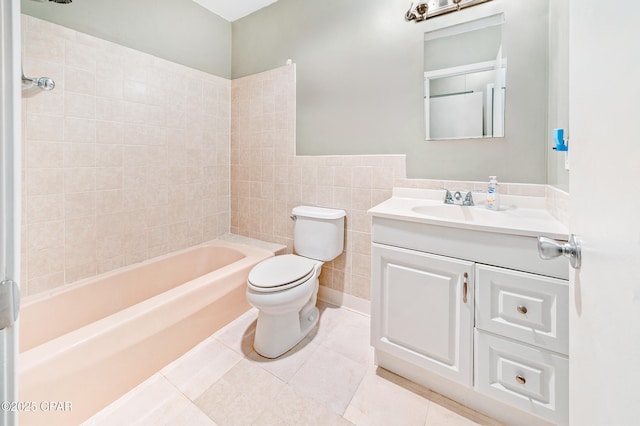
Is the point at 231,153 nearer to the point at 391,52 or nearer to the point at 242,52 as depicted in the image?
the point at 242,52

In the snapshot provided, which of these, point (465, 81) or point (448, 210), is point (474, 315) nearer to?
point (448, 210)

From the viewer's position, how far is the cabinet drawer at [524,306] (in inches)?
37.0

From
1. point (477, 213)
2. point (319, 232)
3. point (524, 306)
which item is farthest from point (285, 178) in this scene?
point (524, 306)

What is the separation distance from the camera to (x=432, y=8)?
1538 millimetres

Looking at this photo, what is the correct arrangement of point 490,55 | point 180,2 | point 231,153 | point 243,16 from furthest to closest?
point 231,153 < point 243,16 < point 180,2 < point 490,55

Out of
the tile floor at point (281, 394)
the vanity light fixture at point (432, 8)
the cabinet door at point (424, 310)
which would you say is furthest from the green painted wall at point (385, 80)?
the tile floor at point (281, 394)

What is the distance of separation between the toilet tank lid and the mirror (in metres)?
0.77

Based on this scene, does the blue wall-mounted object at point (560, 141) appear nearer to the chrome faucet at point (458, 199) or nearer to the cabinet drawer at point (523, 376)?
the chrome faucet at point (458, 199)

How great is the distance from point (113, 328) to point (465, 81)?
2.21 m

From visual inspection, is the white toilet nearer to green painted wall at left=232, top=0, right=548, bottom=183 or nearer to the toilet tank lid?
the toilet tank lid

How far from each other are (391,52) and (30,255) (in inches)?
96.9

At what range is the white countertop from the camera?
1012 millimetres

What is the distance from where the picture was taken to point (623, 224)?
0.36 m

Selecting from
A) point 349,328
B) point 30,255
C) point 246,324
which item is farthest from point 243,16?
point 349,328
